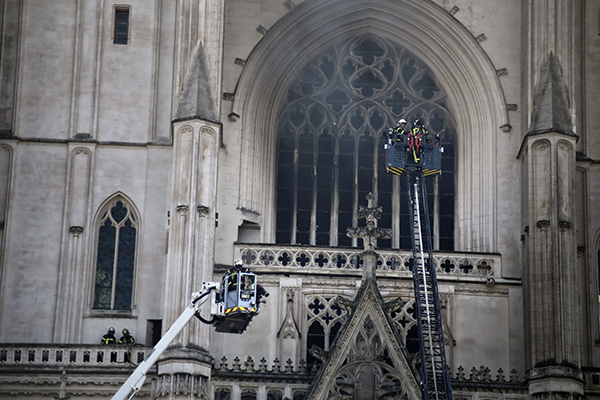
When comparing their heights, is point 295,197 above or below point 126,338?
above

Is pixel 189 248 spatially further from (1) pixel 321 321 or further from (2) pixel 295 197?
(2) pixel 295 197

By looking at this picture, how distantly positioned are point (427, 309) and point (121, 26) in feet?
33.2

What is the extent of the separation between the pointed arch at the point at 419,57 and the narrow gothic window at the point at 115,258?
8.99 ft

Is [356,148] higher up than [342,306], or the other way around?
[356,148]

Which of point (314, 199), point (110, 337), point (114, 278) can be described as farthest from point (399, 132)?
point (110, 337)

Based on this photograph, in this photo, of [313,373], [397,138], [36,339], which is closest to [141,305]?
[36,339]

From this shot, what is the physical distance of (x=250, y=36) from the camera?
36688 millimetres

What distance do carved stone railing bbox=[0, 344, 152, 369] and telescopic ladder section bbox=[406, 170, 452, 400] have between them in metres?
5.84

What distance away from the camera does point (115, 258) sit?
3525 centimetres

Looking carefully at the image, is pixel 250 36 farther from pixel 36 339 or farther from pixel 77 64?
pixel 36 339

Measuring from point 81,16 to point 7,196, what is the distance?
15.2 feet

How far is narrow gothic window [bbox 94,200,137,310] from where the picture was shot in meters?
35.0

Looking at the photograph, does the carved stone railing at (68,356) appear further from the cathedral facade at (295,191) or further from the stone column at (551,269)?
the stone column at (551,269)

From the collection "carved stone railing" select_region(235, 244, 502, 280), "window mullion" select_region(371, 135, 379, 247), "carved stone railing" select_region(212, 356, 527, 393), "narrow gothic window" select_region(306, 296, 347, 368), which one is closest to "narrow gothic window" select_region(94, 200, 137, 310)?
"carved stone railing" select_region(235, 244, 502, 280)
